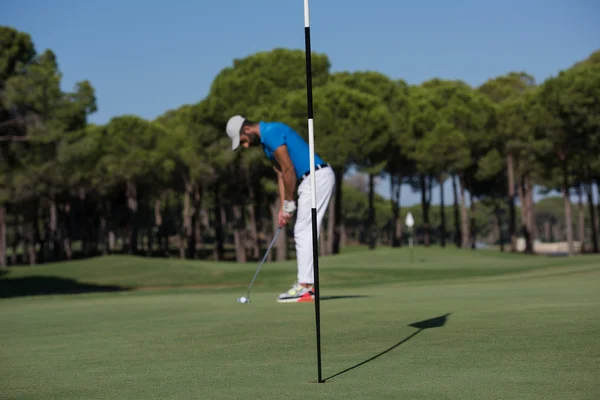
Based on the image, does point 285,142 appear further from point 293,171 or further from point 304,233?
point 304,233

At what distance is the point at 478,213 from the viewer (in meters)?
125

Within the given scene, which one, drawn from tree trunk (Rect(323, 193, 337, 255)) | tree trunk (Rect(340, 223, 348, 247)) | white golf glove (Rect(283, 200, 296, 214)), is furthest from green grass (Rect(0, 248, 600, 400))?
tree trunk (Rect(340, 223, 348, 247))

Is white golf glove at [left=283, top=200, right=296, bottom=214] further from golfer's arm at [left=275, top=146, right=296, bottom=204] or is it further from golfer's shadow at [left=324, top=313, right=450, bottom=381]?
golfer's shadow at [left=324, top=313, right=450, bottom=381]

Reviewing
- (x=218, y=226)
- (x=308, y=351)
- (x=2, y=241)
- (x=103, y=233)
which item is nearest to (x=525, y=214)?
(x=218, y=226)

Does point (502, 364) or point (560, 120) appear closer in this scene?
point (502, 364)

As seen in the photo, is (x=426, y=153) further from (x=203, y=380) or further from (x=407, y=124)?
(x=203, y=380)

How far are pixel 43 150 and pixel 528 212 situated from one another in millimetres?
37848

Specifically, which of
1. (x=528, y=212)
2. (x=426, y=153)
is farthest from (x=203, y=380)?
(x=528, y=212)

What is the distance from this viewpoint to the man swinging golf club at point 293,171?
9.76 metres

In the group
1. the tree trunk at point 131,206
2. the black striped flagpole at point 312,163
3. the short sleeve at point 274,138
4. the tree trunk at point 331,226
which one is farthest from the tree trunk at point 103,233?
the black striped flagpole at point 312,163

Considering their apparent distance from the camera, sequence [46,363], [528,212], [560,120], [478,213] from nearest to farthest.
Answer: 1. [46,363]
2. [560,120]
3. [528,212]
4. [478,213]

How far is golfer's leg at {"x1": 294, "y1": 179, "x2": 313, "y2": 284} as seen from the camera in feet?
32.5

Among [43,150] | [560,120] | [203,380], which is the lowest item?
[203,380]

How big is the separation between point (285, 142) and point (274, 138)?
156mm
